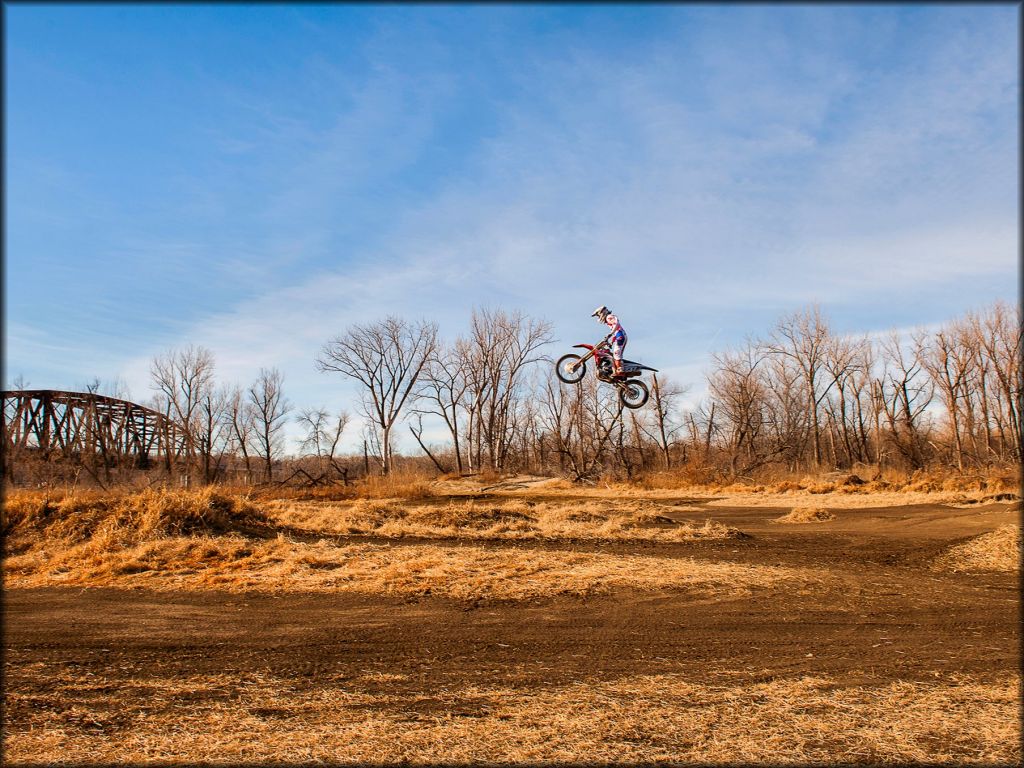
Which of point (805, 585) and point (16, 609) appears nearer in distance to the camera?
point (16, 609)

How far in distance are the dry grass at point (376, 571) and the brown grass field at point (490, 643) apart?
8 centimetres

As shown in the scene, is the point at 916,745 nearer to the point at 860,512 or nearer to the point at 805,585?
the point at 805,585

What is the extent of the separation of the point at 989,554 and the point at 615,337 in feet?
31.6

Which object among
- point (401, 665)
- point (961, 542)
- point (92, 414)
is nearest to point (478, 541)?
point (401, 665)

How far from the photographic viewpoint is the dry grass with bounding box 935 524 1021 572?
42.3ft

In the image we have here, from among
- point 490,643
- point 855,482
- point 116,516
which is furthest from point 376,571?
point 855,482

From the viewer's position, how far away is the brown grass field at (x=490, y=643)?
5.18 meters

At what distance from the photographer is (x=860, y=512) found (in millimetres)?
23109

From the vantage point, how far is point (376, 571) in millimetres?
→ 12141

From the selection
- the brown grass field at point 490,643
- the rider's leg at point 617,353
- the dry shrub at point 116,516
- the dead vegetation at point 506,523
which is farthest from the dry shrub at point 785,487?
the dry shrub at point 116,516

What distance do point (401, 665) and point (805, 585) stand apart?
7757mm

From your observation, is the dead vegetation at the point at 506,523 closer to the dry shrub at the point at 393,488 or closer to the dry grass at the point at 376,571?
the dry grass at the point at 376,571

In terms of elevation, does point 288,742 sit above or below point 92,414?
below

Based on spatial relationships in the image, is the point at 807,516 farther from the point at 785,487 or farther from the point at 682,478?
the point at 682,478
